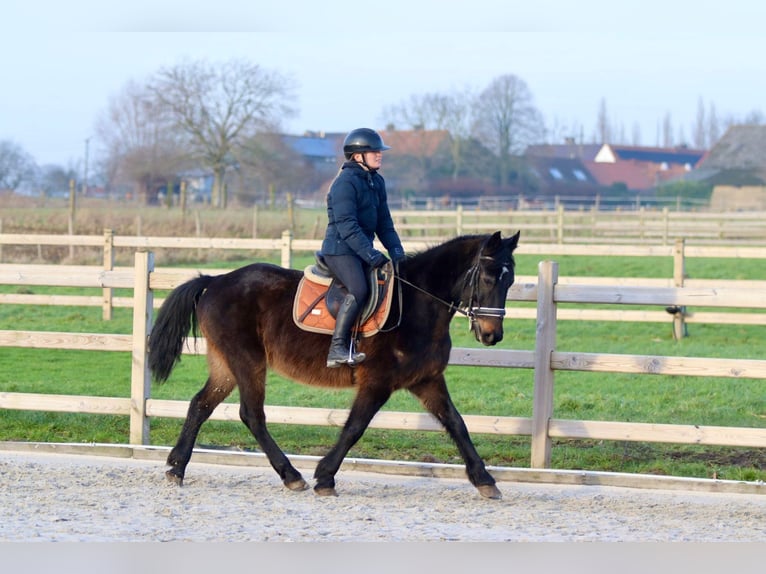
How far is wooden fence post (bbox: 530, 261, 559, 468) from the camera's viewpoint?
7.20 meters

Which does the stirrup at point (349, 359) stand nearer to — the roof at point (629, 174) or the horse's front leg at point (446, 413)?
the horse's front leg at point (446, 413)

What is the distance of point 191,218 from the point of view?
30.3 m

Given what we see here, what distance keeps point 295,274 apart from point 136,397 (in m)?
1.88

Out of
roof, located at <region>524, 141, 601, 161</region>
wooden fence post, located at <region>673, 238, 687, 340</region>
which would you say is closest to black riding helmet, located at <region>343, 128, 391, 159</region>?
wooden fence post, located at <region>673, 238, 687, 340</region>

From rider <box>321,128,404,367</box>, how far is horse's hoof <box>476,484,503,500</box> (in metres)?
1.15

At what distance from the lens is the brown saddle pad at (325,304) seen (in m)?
6.37

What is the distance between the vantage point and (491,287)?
20.3 ft

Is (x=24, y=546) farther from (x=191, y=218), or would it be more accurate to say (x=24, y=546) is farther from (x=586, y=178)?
(x=586, y=178)

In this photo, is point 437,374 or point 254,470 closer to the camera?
point 437,374

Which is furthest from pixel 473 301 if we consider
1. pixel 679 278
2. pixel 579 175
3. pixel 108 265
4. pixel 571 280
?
pixel 579 175

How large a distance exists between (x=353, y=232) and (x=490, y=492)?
1.90 m

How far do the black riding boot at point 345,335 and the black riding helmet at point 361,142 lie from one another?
985 mm

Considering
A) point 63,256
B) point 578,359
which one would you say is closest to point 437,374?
point 578,359

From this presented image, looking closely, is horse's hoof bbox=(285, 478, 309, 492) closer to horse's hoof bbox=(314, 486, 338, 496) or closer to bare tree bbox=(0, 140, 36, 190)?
horse's hoof bbox=(314, 486, 338, 496)
